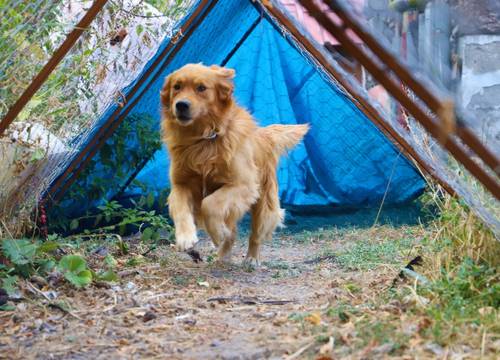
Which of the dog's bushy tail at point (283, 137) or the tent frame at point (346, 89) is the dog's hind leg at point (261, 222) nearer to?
the dog's bushy tail at point (283, 137)

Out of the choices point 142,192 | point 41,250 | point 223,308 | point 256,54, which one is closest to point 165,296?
Answer: point 223,308

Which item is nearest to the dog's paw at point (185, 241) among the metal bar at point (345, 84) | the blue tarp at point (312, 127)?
the metal bar at point (345, 84)

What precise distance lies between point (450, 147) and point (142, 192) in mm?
5395

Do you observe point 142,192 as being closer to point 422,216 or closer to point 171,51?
point 171,51

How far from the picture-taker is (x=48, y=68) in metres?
4.23

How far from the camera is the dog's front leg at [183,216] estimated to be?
16.7 ft

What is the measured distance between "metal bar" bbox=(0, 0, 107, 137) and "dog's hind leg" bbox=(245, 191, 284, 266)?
233cm

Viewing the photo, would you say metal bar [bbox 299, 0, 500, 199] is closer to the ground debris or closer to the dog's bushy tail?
the ground debris

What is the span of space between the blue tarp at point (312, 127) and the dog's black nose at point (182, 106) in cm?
178

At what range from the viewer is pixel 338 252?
6301 millimetres

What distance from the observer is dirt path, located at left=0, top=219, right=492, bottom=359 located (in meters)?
3.06

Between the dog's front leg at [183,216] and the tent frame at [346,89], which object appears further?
the dog's front leg at [183,216]

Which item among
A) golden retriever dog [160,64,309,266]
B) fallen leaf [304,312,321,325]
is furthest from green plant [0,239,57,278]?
fallen leaf [304,312,321,325]

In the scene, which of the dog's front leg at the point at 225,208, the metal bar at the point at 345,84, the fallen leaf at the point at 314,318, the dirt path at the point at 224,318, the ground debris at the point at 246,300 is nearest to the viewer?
the dirt path at the point at 224,318
